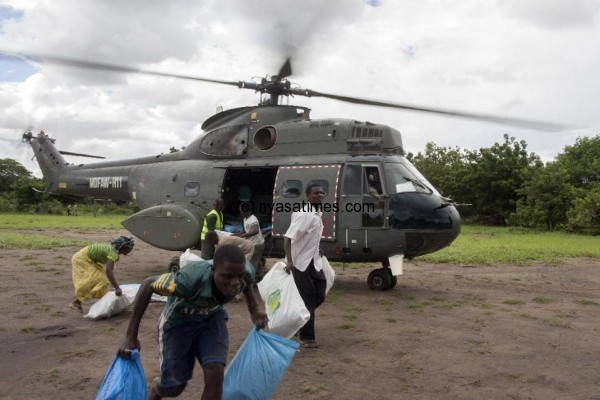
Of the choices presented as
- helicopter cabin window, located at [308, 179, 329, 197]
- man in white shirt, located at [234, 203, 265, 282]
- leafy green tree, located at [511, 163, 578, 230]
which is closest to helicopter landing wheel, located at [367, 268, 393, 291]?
helicopter cabin window, located at [308, 179, 329, 197]

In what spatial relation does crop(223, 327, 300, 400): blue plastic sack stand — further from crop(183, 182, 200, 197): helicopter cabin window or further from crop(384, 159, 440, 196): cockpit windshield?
crop(183, 182, 200, 197): helicopter cabin window

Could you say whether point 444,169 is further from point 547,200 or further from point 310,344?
point 310,344

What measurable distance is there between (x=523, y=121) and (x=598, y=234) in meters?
22.2

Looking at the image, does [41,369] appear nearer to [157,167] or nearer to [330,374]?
[330,374]

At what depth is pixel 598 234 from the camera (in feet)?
84.7

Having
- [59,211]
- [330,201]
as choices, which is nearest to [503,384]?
[330,201]

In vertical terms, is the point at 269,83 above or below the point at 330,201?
above

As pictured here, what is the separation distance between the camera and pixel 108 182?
1220 centimetres

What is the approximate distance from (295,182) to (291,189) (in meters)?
0.15

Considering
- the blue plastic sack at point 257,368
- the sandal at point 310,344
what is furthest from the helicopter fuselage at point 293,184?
the blue plastic sack at point 257,368

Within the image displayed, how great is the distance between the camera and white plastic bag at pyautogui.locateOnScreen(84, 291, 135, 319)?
6.64 m

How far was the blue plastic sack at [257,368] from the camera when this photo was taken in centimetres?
345

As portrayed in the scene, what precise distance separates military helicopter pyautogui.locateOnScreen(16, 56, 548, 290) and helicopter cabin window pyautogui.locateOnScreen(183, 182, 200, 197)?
0.02 meters

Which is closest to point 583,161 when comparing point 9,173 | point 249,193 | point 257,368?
point 249,193
